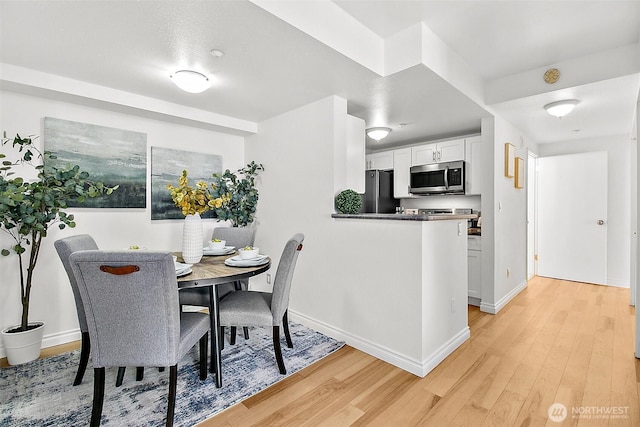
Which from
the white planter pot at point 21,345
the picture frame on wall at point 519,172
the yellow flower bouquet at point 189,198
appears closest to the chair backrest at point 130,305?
the yellow flower bouquet at point 189,198

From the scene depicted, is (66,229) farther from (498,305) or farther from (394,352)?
(498,305)

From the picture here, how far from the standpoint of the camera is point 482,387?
6.56 feet

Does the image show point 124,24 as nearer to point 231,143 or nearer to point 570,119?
point 231,143

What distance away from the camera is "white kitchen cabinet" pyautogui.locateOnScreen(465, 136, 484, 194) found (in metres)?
3.78

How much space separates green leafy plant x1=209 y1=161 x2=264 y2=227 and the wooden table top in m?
1.24

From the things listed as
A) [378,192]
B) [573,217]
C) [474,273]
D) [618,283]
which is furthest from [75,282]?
[618,283]

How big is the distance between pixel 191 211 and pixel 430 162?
331 centimetres

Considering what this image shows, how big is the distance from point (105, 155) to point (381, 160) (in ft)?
11.8

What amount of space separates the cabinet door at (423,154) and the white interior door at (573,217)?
7.04 feet

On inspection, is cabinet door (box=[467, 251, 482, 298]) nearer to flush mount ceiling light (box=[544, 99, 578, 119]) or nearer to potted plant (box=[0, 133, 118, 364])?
flush mount ceiling light (box=[544, 99, 578, 119])

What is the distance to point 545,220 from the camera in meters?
4.96

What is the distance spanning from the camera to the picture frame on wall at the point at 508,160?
357cm

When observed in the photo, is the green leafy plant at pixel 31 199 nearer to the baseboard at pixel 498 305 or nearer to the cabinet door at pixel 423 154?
the cabinet door at pixel 423 154

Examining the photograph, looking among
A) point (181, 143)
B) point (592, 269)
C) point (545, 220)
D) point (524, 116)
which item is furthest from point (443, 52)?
point (592, 269)
